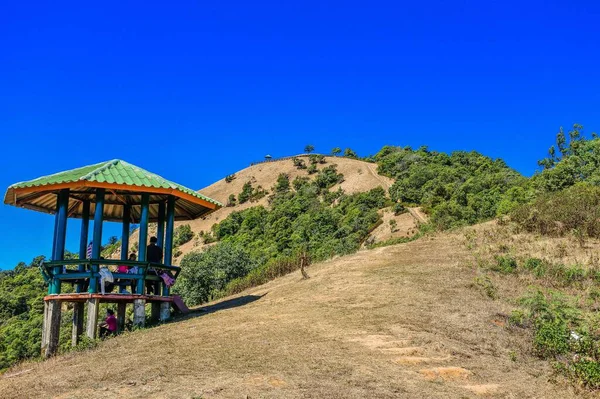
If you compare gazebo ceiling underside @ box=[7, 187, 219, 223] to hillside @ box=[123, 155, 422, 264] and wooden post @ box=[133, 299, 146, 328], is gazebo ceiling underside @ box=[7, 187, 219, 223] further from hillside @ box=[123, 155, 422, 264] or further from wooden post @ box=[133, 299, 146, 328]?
hillside @ box=[123, 155, 422, 264]

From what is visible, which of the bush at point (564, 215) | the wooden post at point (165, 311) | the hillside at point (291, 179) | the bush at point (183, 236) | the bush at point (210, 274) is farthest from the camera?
the bush at point (183, 236)

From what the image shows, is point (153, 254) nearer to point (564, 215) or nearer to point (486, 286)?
point (486, 286)

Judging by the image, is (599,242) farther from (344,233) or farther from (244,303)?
(344,233)

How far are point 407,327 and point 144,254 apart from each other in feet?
22.4

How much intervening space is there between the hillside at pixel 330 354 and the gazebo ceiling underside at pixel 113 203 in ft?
11.8

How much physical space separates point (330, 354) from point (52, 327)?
7.38 meters

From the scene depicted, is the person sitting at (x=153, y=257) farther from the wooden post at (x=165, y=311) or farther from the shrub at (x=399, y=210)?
the shrub at (x=399, y=210)

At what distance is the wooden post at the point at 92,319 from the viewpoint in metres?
12.8

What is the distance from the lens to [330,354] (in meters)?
9.45

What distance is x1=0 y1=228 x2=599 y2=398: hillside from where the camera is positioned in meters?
7.90

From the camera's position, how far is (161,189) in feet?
48.4

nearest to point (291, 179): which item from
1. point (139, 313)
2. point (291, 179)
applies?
point (291, 179)

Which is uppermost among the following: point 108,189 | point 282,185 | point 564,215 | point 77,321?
point 282,185

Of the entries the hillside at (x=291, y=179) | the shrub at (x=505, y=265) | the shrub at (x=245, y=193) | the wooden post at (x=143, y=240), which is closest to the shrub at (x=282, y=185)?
the hillside at (x=291, y=179)
